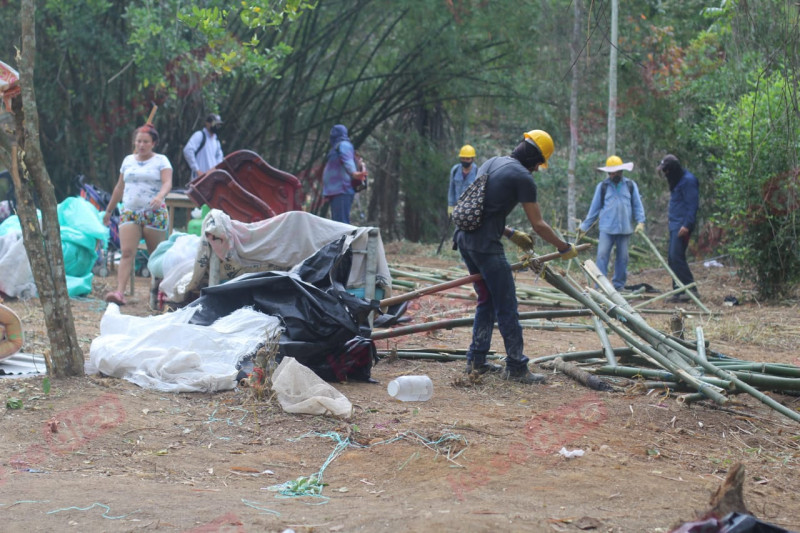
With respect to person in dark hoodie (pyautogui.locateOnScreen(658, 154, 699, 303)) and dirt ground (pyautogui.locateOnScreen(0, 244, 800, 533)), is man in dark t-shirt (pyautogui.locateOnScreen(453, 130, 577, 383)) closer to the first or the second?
dirt ground (pyautogui.locateOnScreen(0, 244, 800, 533))

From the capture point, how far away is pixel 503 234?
5.87 metres

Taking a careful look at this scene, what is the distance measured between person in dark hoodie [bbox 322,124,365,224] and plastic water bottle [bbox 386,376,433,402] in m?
6.87

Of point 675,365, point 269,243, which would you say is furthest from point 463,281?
point 269,243

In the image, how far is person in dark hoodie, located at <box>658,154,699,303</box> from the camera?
403 inches

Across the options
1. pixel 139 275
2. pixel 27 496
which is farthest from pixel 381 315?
pixel 139 275

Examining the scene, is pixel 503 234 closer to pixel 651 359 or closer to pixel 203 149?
pixel 651 359

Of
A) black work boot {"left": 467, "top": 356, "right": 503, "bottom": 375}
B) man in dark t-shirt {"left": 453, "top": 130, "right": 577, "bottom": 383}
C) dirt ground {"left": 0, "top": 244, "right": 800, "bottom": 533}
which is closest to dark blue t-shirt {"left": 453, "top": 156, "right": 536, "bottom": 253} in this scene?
man in dark t-shirt {"left": 453, "top": 130, "right": 577, "bottom": 383}

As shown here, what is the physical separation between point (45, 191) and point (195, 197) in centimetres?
365

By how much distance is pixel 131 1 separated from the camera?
39.2 ft

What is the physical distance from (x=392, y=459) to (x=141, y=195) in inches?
195

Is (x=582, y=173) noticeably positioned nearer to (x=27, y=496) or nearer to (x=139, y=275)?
(x=139, y=275)

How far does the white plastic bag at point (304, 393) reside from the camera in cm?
467

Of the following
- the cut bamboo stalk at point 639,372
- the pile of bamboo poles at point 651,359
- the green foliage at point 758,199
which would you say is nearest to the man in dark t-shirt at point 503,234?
the pile of bamboo poles at point 651,359

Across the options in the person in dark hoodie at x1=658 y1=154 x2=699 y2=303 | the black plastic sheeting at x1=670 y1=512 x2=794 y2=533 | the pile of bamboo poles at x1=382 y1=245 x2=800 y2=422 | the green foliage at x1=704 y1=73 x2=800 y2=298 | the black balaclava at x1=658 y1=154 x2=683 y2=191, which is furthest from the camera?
the black balaclava at x1=658 y1=154 x2=683 y2=191
